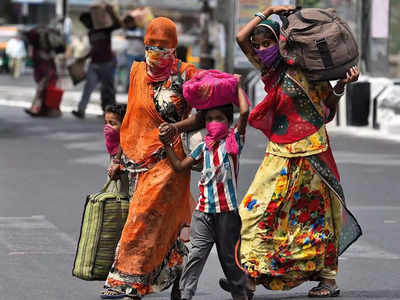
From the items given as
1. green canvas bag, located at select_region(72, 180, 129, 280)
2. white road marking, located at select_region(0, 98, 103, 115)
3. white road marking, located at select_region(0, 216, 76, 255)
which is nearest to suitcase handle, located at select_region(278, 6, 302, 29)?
green canvas bag, located at select_region(72, 180, 129, 280)

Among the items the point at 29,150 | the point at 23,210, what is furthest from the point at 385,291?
the point at 29,150

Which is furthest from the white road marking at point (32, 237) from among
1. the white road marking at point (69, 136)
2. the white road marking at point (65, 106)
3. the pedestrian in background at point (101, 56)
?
the white road marking at point (65, 106)

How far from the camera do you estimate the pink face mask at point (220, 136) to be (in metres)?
7.07

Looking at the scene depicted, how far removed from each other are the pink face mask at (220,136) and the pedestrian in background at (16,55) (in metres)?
38.9

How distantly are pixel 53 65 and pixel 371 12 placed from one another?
5.47 metres

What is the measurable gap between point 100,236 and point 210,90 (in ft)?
3.70

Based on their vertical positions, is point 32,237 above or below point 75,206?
above

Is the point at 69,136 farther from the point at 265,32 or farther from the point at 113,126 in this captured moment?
the point at 265,32

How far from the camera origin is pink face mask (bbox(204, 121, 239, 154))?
7.07 metres

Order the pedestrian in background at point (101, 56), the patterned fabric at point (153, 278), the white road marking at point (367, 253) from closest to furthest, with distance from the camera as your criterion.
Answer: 1. the patterned fabric at point (153, 278)
2. the white road marking at point (367, 253)
3. the pedestrian in background at point (101, 56)

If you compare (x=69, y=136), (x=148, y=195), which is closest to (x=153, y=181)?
(x=148, y=195)

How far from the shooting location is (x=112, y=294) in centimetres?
738

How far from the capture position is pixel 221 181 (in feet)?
23.2

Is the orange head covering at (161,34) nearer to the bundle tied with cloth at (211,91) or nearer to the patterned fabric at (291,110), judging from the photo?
the bundle tied with cloth at (211,91)
